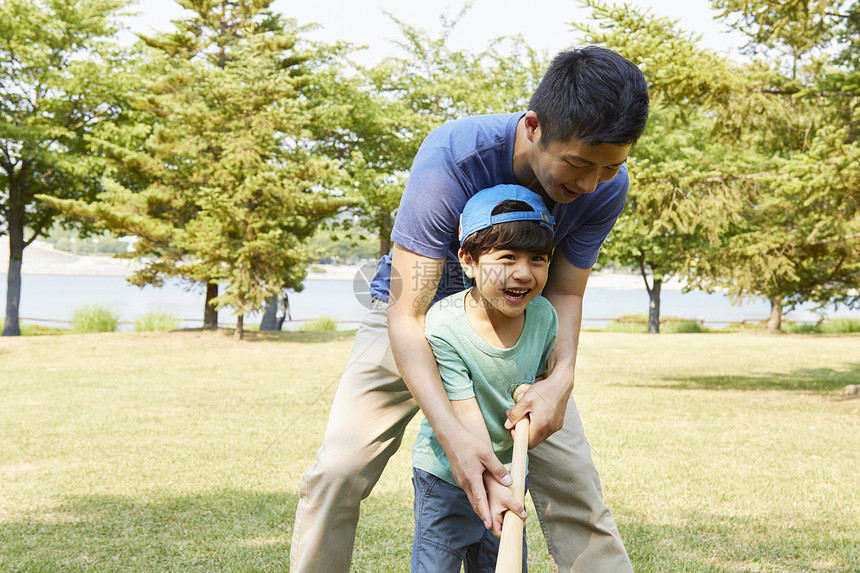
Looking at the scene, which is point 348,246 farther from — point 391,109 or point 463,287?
point 463,287

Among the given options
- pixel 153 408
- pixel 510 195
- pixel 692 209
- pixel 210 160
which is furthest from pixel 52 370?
pixel 510 195

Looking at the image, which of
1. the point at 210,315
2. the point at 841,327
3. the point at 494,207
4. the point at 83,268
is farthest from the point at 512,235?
the point at 83,268

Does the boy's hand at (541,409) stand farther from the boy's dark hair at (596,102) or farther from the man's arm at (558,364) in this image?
the boy's dark hair at (596,102)

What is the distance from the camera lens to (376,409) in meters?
2.44

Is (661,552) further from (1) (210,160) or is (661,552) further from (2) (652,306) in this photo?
(2) (652,306)

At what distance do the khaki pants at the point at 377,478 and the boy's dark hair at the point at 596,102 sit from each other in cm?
99

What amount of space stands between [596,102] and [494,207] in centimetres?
41

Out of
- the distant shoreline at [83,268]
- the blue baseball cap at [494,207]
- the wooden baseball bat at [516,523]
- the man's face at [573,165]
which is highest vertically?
the distant shoreline at [83,268]

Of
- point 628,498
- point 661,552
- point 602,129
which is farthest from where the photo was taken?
point 628,498

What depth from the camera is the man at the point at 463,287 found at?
186cm

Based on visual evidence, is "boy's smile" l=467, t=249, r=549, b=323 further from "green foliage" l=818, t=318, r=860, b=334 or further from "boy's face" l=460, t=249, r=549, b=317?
"green foliage" l=818, t=318, r=860, b=334

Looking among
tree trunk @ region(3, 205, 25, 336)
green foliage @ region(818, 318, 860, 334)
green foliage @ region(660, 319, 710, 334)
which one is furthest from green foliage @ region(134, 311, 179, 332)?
green foliage @ region(818, 318, 860, 334)

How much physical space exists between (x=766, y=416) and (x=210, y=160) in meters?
13.0

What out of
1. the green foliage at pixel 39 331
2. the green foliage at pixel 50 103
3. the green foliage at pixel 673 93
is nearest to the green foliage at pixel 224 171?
the green foliage at pixel 50 103
